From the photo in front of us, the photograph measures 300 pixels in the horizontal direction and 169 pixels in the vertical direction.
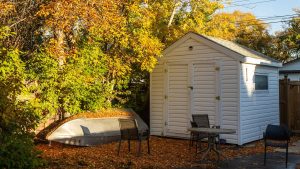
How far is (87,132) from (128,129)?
1584 millimetres

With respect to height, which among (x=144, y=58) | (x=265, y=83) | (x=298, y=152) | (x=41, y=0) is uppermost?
(x=41, y=0)

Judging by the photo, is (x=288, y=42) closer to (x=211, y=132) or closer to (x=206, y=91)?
(x=206, y=91)

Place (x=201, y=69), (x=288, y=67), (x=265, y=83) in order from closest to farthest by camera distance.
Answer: (x=201, y=69)
(x=265, y=83)
(x=288, y=67)

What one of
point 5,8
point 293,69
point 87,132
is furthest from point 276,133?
point 293,69

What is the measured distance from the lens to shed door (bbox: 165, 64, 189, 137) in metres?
10.6

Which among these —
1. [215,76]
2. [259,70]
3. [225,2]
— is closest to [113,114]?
[215,76]

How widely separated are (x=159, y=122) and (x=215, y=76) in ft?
8.37

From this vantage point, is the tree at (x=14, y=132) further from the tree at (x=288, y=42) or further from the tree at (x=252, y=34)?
the tree at (x=252, y=34)

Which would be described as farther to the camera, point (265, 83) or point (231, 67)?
point (265, 83)

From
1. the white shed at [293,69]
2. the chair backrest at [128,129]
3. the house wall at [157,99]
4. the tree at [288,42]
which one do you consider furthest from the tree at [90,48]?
the tree at [288,42]

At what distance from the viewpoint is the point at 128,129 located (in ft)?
27.6

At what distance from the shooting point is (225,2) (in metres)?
17.1

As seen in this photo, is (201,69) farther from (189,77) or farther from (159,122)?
(159,122)

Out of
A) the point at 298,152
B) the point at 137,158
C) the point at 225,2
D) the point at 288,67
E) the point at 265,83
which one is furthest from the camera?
the point at 288,67
